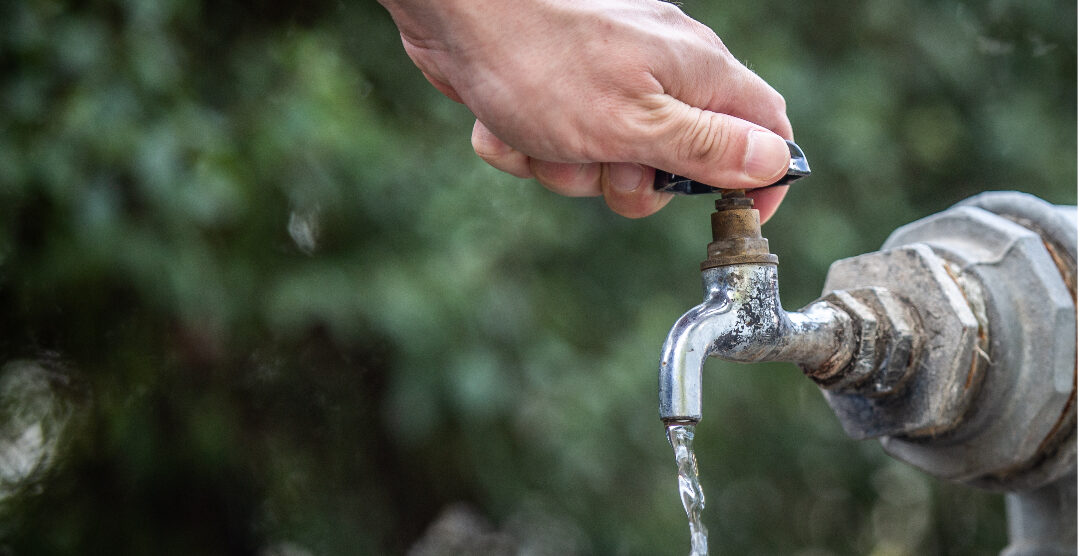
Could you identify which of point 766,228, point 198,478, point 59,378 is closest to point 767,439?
point 766,228

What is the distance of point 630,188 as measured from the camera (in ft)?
2.26

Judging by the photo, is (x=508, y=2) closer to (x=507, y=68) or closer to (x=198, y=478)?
(x=507, y=68)

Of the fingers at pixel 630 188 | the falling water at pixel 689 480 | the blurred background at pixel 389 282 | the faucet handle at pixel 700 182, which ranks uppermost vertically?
the faucet handle at pixel 700 182

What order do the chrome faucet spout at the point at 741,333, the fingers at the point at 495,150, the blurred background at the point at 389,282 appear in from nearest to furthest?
1. the chrome faucet spout at the point at 741,333
2. the fingers at the point at 495,150
3. the blurred background at the point at 389,282

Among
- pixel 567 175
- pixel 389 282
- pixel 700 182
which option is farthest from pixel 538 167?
pixel 389 282

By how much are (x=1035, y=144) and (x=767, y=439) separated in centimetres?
58

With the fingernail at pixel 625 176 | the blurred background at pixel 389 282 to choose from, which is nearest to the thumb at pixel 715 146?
the fingernail at pixel 625 176

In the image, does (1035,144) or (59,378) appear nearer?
(59,378)

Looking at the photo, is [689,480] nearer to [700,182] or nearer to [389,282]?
[700,182]

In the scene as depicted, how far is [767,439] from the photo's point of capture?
4.74ft

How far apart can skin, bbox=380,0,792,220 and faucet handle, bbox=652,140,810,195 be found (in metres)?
0.01

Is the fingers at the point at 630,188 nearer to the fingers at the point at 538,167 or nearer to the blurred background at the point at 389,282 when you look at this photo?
the fingers at the point at 538,167

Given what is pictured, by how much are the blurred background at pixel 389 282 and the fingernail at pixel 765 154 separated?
1.92 ft

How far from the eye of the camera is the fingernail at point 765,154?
1.82 ft
